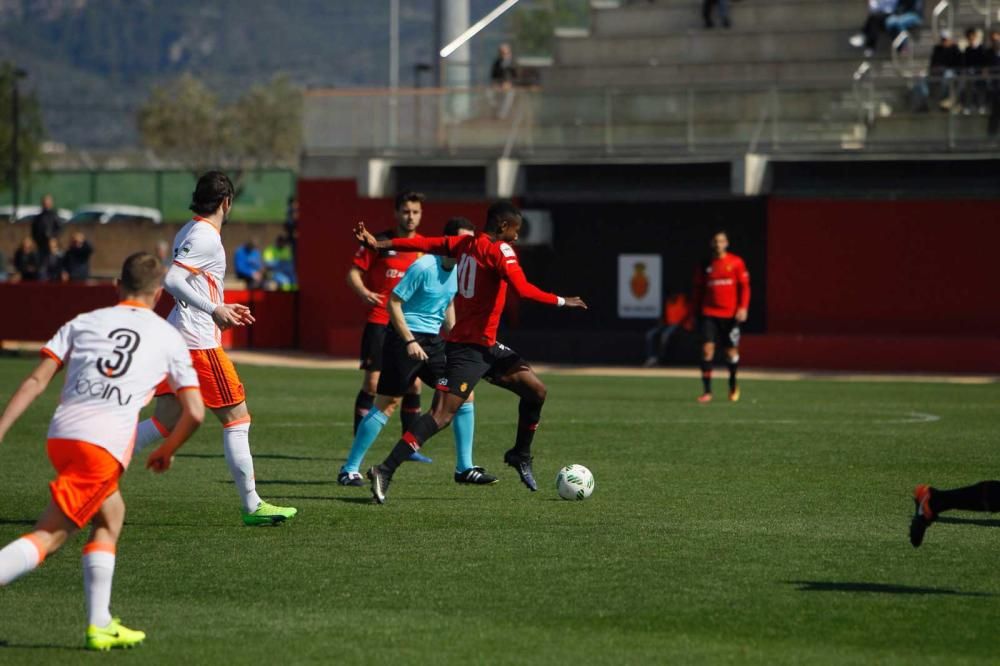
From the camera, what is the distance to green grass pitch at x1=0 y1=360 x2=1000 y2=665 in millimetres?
7359

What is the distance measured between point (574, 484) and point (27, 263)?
24401 mm

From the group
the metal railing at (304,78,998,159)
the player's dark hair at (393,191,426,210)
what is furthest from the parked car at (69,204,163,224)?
the player's dark hair at (393,191,426,210)

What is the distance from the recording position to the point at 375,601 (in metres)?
8.23

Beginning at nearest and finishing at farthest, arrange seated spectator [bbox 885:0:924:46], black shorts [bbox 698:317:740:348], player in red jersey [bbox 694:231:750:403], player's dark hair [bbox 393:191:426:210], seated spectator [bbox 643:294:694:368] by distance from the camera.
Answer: player's dark hair [bbox 393:191:426:210] < player in red jersey [bbox 694:231:750:403] < black shorts [bbox 698:317:740:348] < seated spectator [bbox 643:294:694:368] < seated spectator [bbox 885:0:924:46]

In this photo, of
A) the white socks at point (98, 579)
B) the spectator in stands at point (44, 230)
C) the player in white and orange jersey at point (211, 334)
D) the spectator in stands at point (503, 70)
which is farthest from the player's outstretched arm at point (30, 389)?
the spectator in stands at point (44, 230)

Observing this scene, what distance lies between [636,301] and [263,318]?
761 centimetres

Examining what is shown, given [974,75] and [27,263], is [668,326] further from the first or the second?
[27,263]

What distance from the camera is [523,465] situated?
12.2 metres

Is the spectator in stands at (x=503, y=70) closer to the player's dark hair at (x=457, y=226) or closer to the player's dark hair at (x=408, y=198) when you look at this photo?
the player's dark hair at (x=408, y=198)

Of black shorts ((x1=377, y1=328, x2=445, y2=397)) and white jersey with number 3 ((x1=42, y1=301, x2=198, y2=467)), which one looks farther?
black shorts ((x1=377, y1=328, x2=445, y2=397))

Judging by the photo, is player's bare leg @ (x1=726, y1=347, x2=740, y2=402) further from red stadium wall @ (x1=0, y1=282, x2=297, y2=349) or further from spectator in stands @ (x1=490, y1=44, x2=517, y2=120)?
spectator in stands @ (x1=490, y1=44, x2=517, y2=120)

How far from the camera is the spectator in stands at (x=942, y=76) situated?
2908cm

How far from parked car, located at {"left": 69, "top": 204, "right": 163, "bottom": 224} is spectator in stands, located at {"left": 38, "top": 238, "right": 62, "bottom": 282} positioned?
27.3 m

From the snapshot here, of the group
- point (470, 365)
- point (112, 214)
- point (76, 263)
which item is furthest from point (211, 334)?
point (112, 214)
